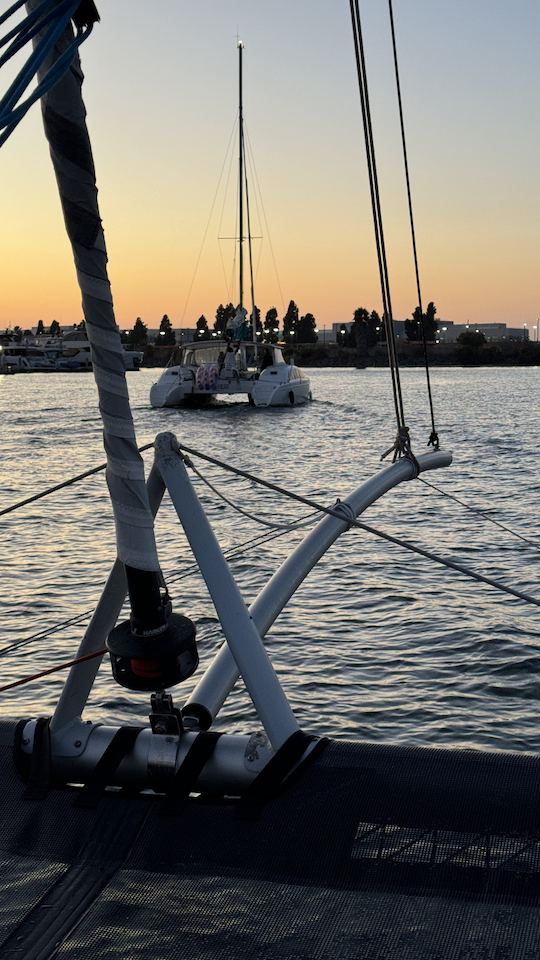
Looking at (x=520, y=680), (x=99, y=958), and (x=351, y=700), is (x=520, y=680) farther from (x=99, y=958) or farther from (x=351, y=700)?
(x=99, y=958)

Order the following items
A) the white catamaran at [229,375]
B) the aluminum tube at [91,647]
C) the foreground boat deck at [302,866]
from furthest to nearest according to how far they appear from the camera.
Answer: the white catamaran at [229,375]
the aluminum tube at [91,647]
the foreground boat deck at [302,866]

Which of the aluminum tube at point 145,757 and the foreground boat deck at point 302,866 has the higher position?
the aluminum tube at point 145,757

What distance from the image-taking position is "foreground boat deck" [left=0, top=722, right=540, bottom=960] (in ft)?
6.83

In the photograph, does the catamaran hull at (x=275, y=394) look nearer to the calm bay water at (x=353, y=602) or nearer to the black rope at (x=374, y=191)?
the calm bay water at (x=353, y=602)

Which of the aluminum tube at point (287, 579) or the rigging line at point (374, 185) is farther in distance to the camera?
the rigging line at point (374, 185)

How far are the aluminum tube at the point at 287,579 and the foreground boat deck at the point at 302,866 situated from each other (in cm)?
94

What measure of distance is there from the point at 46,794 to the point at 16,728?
0.28 meters

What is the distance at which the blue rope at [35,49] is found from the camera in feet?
6.36

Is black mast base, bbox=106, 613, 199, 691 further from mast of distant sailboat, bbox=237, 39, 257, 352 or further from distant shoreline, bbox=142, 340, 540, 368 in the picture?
distant shoreline, bbox=142, 340, 540, 368

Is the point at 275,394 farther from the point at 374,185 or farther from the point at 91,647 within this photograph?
the point at 91,647

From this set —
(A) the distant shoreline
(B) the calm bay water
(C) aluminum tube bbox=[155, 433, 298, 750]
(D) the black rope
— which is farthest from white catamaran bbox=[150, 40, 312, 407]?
(A) the distant shoreline

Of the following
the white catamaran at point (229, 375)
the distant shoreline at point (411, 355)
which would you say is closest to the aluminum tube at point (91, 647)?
the white catamaran at point (229, 375)

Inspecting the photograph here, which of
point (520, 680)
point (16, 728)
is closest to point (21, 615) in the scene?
point (520, 680)

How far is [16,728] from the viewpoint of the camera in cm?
285
